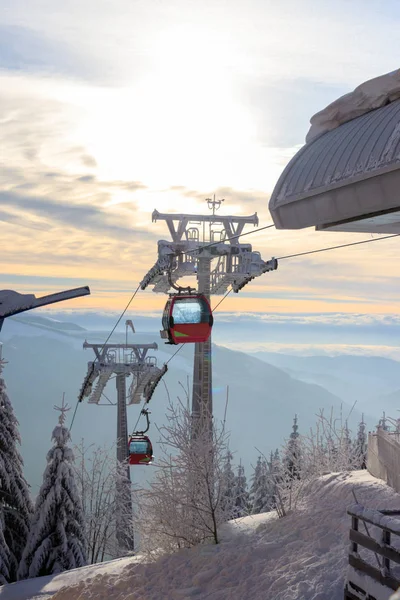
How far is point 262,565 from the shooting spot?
12062 millimetres

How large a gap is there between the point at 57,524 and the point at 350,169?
1734cm

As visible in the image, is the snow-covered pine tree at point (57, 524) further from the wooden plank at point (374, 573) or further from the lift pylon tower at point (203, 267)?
the wooden plank at point (374, 573)

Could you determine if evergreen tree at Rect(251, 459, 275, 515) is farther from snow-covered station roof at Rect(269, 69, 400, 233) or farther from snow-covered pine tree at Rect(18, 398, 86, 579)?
snow-covered station roof at Rect(269, 69, 400, 233)

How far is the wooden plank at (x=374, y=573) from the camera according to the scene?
7782 millimetres

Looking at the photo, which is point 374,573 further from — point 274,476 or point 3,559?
point 3,559

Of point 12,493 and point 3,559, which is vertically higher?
point 12,493

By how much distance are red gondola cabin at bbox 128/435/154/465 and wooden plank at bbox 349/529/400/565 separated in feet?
51.2

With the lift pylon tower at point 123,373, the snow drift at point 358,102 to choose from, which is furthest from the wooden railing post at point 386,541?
the lift pylon tower at point 123,373

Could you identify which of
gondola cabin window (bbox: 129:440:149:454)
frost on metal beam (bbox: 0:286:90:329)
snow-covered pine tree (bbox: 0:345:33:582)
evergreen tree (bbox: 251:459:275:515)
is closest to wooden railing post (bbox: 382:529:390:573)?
frost on metal beam (bbox: 0:286:90:329)

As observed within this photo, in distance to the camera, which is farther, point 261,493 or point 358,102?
point 261,493

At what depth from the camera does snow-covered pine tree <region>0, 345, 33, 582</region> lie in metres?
23.2

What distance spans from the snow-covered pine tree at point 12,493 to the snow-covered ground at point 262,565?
7.34 metres

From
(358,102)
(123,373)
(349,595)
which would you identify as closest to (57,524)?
(123,373)

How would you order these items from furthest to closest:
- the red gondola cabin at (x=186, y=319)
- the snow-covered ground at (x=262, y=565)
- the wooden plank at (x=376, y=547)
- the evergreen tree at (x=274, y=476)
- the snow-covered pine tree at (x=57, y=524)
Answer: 1. the snow-covered pine tree at (x=57, y=524)
2. the evergreen tree at (x=274, y=476)
3. the red gondola cabin at (x=186, y=319)
4. the snow-covered ground at (x=262, y=565)
5. the wooden plank at (x=376, y=547)
